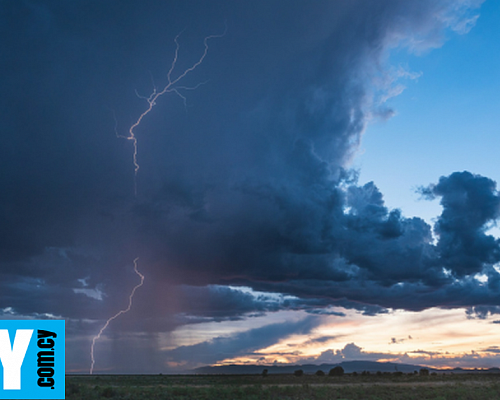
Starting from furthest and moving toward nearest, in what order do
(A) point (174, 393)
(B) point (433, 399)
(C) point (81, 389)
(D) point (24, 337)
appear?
(A) point (174, 393) < (C) point (81, 389) < (B) point (433, 399) < (D) point (24, 337)

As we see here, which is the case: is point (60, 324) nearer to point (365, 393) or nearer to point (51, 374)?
point (51, 374)

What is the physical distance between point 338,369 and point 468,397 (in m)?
99.6

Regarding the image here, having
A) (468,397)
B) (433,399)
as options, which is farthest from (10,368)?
(468,397)

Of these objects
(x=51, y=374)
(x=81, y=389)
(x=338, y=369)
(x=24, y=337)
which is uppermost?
(x=24, y=337)

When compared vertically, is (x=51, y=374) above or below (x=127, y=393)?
above

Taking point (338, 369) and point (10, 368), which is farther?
point (338, 369)

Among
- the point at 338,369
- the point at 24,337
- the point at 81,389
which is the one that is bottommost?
the point at 338,369

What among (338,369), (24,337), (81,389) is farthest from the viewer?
(338,369)

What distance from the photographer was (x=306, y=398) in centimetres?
4597

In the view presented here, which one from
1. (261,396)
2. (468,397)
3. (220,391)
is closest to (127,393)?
(220,391)

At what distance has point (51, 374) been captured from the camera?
2459 centimetres

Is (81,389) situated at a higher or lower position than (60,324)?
lower

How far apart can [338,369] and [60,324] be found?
437 feet

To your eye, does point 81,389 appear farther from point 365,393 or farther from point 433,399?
point 433,399
